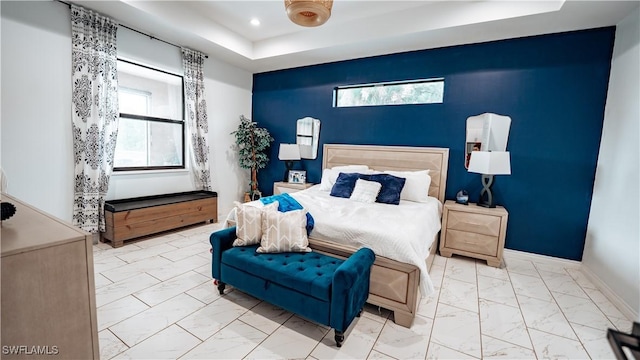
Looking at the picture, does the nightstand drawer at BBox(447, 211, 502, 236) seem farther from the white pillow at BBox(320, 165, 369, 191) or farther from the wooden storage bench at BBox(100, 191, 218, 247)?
the wooden storage bench at BBox(100, 191, 218, 247)

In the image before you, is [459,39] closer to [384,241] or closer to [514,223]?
[514,223]

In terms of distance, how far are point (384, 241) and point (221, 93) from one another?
13.3 ft

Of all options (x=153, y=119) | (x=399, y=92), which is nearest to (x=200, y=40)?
(x=153, y=119)

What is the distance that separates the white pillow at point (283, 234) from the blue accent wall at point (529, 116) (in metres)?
2.42

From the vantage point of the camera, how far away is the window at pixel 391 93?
381 cm

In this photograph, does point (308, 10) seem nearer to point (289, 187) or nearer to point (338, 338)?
point (338, 338)

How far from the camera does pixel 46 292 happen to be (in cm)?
92

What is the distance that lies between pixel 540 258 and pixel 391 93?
9.59ft

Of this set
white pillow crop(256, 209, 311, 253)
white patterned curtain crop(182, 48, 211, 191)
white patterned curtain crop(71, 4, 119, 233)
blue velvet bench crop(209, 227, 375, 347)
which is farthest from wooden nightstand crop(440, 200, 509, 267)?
white patterned curtain crop(71, 4, 119, 233)

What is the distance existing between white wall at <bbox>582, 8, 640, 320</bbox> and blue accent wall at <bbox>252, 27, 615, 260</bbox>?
15 centimetres

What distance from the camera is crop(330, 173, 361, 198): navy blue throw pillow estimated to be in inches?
135

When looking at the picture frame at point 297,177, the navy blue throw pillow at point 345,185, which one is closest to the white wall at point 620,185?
the navy blue throw pillow at point 345,185

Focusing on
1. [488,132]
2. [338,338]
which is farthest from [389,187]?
[338,338]

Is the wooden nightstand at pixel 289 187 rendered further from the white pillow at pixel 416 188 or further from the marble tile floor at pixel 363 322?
the marble tile floor at pixel 363 322
